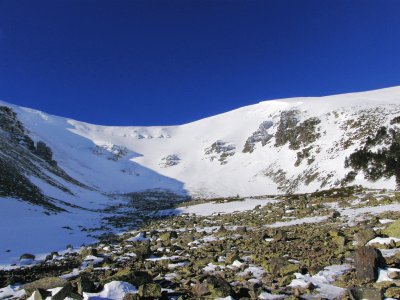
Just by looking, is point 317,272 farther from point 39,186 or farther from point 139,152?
point 139,152

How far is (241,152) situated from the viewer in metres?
132

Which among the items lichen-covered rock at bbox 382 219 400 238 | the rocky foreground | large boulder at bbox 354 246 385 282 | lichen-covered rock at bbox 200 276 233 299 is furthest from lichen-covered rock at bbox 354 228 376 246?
lichen-covered rock at bbox 200 276 233 299

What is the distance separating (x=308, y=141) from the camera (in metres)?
89.7

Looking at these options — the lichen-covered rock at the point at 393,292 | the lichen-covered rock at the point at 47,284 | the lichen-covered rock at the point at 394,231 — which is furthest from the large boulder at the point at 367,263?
the lichen-covered rock at the point at 47,284

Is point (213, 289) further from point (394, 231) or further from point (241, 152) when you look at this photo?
point (241, 152)

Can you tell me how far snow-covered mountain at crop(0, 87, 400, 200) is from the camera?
69.8 m

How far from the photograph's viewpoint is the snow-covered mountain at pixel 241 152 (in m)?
69.8

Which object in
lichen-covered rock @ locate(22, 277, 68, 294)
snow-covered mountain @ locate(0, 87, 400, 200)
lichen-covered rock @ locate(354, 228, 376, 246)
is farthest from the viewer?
snow-covered mountain @ locate(0, 87, 400, 200)

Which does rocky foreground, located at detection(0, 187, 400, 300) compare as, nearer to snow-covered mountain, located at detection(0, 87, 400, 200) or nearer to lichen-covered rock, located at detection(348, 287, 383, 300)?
lichen-covered rock, located at detection(348, 287, 383, 300)

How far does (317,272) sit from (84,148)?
160 m

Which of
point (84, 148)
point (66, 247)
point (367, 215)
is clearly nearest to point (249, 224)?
point (367, 215)

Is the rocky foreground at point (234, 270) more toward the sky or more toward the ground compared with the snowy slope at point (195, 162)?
more toward the ground

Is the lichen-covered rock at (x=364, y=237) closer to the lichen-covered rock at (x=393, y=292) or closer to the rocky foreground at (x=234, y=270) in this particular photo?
the rocky foreground at (x=234, y=270)

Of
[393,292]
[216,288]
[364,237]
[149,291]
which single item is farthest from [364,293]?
[364,237]
